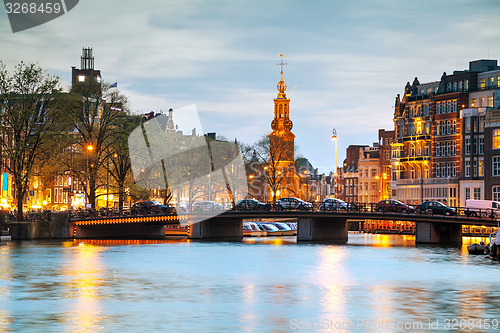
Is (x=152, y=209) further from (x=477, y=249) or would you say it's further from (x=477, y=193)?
(x=477, y=193)

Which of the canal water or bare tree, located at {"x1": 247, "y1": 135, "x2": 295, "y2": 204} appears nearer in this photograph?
the canal water

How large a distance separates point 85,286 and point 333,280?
51.6ft

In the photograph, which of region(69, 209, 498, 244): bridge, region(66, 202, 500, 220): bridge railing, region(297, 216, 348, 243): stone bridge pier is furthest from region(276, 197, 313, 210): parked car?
region(297, 216, 348, 243): stone bridge pier

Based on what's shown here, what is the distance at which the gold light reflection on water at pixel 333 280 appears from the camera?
4878 cm

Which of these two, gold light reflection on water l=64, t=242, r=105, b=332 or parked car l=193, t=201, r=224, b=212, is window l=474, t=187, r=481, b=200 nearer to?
parked car l=193, t=201, r=224, b=212

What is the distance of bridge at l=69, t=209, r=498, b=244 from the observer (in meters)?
106

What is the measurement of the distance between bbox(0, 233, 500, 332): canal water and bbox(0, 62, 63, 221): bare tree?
1482 centimetres

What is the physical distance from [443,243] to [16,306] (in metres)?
68.6

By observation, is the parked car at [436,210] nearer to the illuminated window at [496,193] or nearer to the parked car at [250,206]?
the parked car at [250,206]

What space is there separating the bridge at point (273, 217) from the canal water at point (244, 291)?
16.1 m

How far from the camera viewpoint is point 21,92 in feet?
339

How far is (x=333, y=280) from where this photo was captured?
63.2 metres

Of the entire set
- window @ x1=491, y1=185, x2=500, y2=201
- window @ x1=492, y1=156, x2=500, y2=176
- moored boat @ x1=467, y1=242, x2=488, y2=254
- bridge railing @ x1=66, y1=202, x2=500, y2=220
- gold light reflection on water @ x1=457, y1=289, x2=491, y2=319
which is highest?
window @ x1=492, y1=156, x2=500, y2=176

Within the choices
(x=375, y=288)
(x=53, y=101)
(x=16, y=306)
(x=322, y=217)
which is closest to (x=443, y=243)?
(x=322, y=217)
